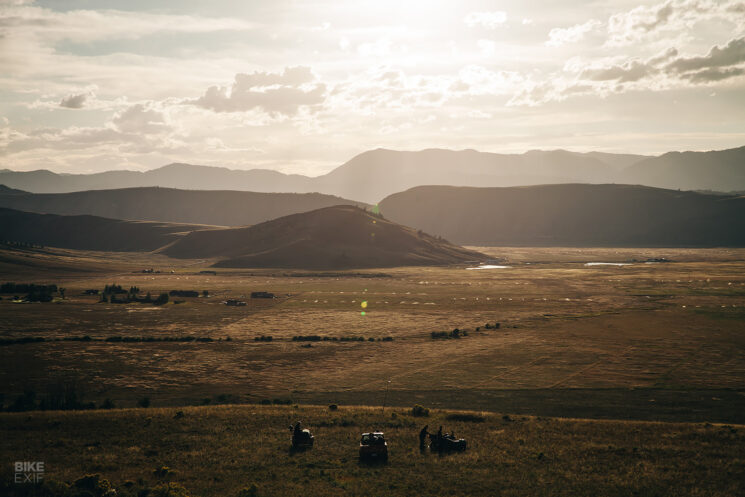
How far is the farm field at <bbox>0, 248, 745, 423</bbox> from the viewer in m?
57.0

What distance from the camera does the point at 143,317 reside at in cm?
11350

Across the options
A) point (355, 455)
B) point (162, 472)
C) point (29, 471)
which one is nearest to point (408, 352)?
point (355, 455)

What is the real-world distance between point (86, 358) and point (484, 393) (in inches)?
2232

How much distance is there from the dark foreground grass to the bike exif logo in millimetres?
481

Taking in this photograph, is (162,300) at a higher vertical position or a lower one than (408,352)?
higher

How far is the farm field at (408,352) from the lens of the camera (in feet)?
187

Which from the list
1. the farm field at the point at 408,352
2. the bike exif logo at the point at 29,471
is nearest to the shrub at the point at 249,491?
the bike exif logo at the point at 29,471

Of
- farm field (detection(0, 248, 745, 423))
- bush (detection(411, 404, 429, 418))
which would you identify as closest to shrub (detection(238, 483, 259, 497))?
bush (detection(411, 404, 429, 418))

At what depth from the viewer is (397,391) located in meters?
59.7

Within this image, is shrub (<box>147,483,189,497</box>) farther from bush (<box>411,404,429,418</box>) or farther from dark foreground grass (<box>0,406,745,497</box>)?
bush (<box>411,404,429,418</box>)

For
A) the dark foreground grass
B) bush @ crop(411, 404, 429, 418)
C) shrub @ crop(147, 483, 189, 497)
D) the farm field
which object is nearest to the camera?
shrub @ crop(147, 483, 189, 497)

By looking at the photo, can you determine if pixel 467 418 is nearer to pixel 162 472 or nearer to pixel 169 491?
pixel 162 472

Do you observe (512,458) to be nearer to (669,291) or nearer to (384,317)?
(384,317)

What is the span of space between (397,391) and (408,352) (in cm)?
2090
